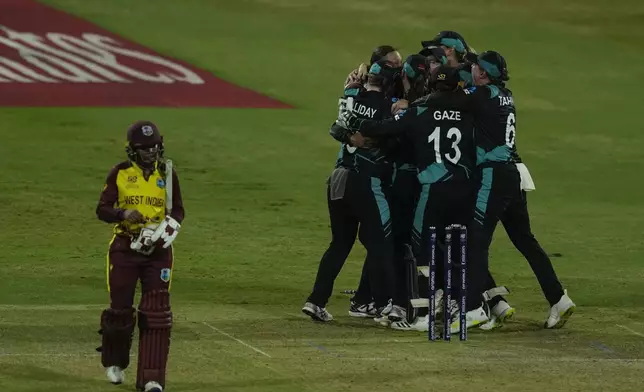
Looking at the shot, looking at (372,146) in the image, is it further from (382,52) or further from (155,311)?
(155,311)

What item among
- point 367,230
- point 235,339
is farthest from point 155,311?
point 367,230

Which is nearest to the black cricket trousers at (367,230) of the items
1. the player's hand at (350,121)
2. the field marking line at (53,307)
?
the player's hand at (350,121)

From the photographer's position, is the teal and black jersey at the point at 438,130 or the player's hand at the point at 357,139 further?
the player's hand at the point at 357,139

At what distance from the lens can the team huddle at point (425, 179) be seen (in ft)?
38.9

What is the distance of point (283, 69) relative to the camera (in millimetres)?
25281

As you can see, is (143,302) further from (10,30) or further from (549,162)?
(10,30)

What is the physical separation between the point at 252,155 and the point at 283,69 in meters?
4.36

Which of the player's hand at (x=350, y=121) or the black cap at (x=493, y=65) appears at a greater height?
the black cap at (x=493, y=65)

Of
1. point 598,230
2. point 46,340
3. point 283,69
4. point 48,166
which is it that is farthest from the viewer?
point 283,69

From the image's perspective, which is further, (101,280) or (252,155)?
(252,155)

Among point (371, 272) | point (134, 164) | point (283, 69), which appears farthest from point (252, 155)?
point (134, 164)

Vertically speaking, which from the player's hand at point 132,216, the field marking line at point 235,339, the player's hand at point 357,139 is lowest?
the field marking line at point 235,339

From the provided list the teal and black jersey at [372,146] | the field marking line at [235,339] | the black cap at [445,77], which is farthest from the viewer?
the teal and black jersey at [372,146]

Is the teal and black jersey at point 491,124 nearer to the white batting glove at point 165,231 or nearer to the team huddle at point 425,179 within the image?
the team huddle at point 425,179
